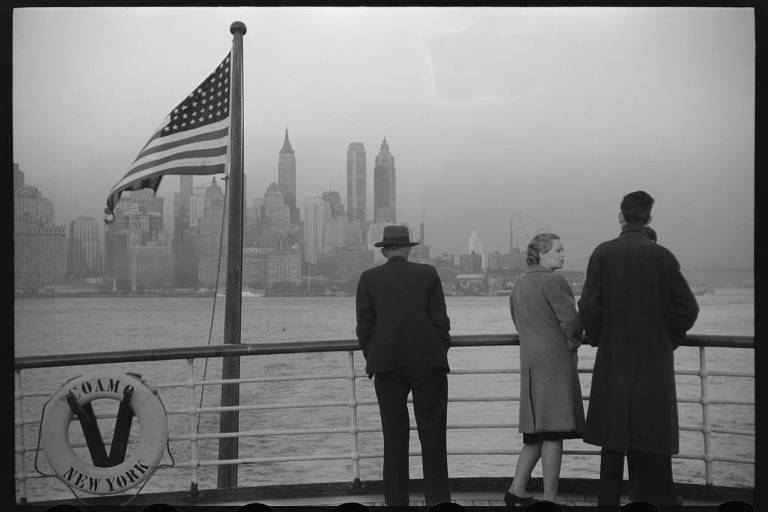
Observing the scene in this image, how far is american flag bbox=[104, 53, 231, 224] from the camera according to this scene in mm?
5785

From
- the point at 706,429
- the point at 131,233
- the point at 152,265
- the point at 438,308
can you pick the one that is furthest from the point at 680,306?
the point at 152,265

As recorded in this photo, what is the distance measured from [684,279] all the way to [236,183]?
3097mm

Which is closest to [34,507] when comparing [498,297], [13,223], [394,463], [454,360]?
[13,223]

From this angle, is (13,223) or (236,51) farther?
(236,51)

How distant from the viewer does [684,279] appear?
3.92m

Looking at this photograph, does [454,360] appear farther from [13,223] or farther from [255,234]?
[13,223]

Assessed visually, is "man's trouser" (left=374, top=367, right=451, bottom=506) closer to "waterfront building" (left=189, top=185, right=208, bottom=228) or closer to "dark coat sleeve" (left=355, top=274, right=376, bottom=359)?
"dark coat sleeve" (left=355, top=274, right=376, bottom=359)

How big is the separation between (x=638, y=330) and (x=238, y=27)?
3.47 meters

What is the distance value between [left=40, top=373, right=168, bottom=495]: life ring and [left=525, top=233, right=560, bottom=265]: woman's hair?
2049 mm

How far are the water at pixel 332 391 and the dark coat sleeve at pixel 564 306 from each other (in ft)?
2.96

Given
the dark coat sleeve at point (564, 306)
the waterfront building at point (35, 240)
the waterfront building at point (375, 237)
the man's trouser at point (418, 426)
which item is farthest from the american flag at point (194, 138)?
the dark coat sleeve at point (564, 306)

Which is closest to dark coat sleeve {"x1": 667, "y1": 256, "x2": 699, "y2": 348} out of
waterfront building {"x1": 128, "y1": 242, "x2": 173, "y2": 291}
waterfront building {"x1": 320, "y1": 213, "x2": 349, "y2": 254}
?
waterfront building {"x1": 320, "y1": 213, "x2": 349, "y2": 254}

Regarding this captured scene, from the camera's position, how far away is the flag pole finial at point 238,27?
5.73m

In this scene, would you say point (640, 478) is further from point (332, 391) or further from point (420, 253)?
point (332, 391)
